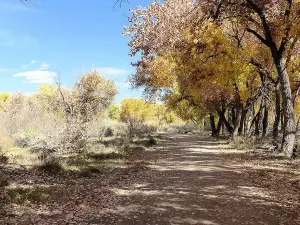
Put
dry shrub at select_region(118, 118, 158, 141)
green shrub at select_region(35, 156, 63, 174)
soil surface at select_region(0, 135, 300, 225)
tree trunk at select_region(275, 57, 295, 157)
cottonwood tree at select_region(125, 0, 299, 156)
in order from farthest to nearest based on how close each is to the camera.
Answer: dry shrub at select_region(118, 118, 158, 141)
tree trunk at select_region(275, 57, 295, 157)
cottonwood tree at select_region(125, 0, 299, 156)
green shrub at select_region(35, 156, 63, 174)
soil surface at select_region(0, 135, 300, 225)

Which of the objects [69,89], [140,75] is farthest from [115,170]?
[140,75]

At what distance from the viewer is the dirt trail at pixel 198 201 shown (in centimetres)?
797

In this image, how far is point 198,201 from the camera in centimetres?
955

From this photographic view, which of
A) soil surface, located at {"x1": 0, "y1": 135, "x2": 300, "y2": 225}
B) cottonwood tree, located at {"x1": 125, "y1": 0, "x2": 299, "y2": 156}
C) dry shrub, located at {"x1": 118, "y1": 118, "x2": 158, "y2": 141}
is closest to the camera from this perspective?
soil surface, located at {"x1": 0, "y1": 135, "x2": 300, "y2": 225}

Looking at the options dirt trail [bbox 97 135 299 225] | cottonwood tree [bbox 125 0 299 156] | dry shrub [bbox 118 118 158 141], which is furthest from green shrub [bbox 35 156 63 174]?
dry shrub [bbox 118 118 158 141]

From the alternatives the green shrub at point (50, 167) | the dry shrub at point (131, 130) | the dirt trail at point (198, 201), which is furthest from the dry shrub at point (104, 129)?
the dirt trail at point (198, 201)

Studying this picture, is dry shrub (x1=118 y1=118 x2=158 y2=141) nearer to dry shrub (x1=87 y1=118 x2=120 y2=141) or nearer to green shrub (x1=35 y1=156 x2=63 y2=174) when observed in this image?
dry shrub (x1=87 y1=118 x2=120 y2=141)

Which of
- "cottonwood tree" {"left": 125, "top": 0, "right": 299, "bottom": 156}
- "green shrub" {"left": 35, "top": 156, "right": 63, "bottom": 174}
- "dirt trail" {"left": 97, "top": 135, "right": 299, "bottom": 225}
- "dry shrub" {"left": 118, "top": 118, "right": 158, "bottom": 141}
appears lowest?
"dirt trail" {"left": 97, "top": 135, "right": 299, "bottom": 225}

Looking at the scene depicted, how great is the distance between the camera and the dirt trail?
26.2ft

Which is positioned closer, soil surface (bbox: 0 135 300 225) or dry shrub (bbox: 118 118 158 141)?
soil surface (bbox: 0 135 300 225)

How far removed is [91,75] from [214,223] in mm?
35526

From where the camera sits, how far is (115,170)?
52.6 ft

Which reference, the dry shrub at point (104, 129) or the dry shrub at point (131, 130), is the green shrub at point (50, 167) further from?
the dry shrub at point (131, 130)

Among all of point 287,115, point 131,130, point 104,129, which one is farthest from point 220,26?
point 131,130
